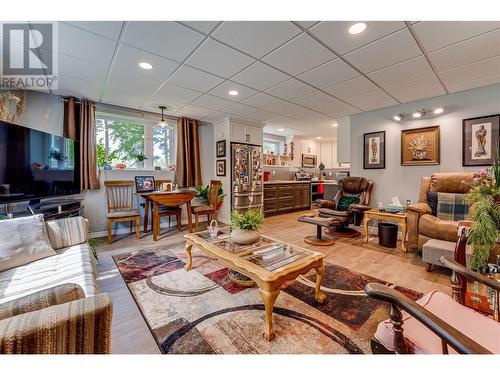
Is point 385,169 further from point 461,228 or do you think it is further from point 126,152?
point 126,152

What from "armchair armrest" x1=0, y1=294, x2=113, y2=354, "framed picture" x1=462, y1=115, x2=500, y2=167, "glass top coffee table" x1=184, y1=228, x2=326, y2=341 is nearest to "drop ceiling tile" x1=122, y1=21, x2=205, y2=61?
"glass top coffee table" x1=184, y1=228, x2=326, y2=341

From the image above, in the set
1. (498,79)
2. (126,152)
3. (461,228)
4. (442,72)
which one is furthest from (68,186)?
(498,79)

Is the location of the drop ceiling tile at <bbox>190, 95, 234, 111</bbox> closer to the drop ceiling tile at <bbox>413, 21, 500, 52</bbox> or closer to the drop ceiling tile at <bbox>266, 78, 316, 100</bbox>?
the drop ceiling tile at <bbox>266, 78, 316, 100</bbox>

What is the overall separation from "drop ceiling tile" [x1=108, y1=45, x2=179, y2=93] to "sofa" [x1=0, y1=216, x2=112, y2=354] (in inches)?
70.0

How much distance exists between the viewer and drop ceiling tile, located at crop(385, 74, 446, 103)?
2.89 m

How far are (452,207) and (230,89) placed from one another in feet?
11.2

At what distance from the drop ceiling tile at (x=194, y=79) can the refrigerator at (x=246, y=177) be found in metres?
1.81

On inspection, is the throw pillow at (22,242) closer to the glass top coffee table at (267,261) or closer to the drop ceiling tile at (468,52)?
the glass top coffee table at (267,261)

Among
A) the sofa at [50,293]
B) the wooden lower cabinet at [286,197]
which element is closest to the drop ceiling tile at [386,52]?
the sofa at [50,293]

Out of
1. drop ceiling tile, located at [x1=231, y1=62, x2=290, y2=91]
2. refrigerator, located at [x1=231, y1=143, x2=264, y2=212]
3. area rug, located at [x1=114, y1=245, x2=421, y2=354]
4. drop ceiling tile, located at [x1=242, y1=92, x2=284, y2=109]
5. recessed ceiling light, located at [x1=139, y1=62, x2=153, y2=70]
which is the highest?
drop ceiling tile, located at [x1=242, y1=92, x2=284, y2=109]

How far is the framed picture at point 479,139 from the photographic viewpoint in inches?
116

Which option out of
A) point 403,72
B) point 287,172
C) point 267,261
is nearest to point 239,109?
point 403,72

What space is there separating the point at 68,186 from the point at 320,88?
387 cm
